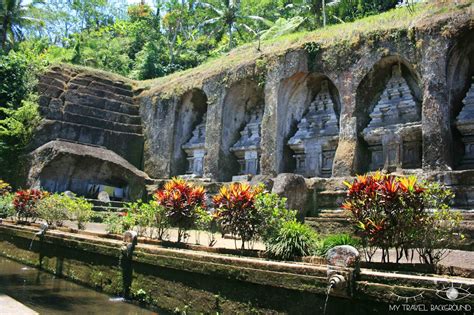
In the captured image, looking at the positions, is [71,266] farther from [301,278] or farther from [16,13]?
[16,13]

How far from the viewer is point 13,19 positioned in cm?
3147

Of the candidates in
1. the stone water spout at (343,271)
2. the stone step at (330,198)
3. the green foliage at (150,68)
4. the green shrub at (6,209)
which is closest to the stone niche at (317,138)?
the stone step at (330,198)

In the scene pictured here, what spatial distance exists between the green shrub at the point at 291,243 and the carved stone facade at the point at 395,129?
9240mm

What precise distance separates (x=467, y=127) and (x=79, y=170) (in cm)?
1618

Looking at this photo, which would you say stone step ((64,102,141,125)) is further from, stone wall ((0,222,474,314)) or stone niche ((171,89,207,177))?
stone wall ((0,222,474,314))

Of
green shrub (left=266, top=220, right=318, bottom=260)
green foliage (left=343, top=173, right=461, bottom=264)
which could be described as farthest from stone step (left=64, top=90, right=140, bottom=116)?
green foliage (left=343, top=173, right=461, bottom=264)

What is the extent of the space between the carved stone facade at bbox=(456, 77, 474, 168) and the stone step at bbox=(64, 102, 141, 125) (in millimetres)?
17141

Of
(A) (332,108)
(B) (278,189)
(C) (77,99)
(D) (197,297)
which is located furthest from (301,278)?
(C) (77,99)

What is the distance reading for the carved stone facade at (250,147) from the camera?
20.6 m

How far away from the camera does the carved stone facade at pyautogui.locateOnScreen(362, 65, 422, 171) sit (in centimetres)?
1525

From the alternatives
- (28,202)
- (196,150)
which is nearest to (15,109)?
(196,150)

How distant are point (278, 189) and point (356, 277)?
7.69 metres

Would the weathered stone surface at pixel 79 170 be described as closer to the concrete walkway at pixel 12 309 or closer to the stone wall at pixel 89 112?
the stone wall at pixel 89 112

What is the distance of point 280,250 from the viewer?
7039mm
